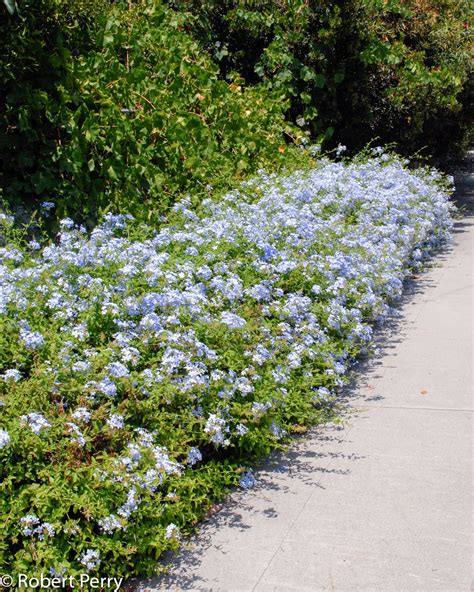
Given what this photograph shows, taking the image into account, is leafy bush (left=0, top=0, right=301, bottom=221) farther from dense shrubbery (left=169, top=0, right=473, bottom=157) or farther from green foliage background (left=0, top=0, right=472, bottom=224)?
dense shrubbery (left=169, top=0, right=473, bottom=157)

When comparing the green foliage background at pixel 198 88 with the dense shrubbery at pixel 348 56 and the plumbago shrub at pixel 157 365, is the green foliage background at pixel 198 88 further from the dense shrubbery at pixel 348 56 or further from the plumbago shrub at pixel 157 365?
the plumbago shrub at pixel 157 365

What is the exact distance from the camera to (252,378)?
13.5 ft

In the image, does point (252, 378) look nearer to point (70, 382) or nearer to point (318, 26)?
point (70, 382)

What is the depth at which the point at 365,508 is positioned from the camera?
12.2 feet

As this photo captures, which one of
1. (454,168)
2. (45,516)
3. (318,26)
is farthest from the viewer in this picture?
(454,168)

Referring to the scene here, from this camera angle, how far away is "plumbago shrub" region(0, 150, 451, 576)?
124 inches

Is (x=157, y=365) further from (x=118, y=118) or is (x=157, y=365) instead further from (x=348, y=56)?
(x=348, y=56)

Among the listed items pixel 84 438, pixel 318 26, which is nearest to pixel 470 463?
pixel 84 438

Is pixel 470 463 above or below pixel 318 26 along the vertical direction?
below

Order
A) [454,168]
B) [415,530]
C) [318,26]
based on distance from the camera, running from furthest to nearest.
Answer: [454,168], [318,26], [415,530]

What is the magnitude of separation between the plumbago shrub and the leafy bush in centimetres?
86

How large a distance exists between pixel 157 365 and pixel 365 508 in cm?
121

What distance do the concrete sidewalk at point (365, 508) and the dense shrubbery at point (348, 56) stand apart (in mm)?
5916

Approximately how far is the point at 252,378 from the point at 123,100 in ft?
12.8
